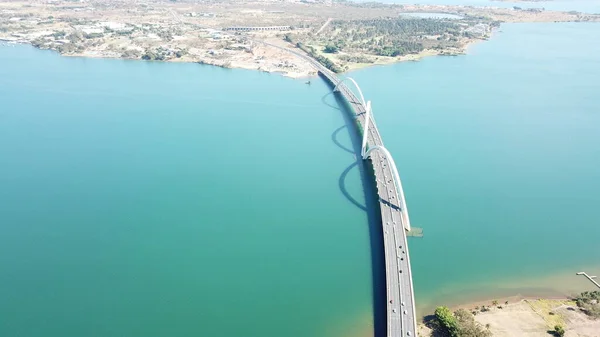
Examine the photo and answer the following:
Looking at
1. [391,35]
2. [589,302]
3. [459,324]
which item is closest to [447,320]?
[459,324]

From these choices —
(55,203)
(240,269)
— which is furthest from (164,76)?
(240,269)

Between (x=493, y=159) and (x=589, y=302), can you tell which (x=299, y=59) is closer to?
(x=493, y=159)

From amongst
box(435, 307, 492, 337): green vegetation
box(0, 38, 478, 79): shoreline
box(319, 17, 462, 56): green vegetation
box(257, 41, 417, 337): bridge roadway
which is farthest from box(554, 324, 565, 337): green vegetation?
box(319, 17, 462, 56): green vegetation

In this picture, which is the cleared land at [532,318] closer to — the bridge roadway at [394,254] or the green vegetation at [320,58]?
the bridge roadway at [394,254]

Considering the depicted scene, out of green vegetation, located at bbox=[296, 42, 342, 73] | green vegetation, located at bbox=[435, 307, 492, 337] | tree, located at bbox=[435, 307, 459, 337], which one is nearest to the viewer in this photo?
green vegetation, located at bbox=[435, 307, 492, 337]

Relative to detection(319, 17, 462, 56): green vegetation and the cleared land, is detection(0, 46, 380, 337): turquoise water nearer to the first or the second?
the cleared land

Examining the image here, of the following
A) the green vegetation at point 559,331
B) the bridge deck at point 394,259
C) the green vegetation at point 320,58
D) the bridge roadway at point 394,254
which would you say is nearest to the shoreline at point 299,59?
the green vegetation at point 320,58
